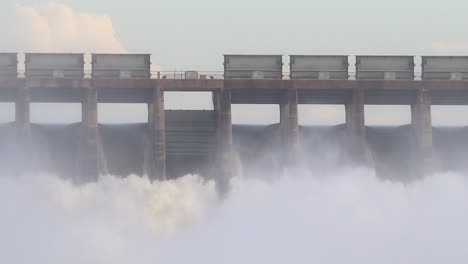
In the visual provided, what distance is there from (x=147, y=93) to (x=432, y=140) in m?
23.9

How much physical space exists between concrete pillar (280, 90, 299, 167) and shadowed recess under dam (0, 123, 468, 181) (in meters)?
0.93

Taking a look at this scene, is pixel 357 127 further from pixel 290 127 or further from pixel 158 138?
pixel 158 138

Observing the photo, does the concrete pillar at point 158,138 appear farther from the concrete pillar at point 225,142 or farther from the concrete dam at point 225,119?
the concrete pillar at point 225,142

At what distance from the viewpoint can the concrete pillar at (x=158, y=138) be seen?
220 ft

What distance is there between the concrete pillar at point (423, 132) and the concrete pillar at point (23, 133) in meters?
30.8

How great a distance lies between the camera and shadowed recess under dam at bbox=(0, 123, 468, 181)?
68625 millimetres

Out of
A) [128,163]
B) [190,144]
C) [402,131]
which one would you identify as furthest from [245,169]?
[402,131]

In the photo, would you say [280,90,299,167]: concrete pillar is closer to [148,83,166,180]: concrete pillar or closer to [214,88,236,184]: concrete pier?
[214,88,236,184]: concrete pier

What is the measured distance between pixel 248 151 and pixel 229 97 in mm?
5207

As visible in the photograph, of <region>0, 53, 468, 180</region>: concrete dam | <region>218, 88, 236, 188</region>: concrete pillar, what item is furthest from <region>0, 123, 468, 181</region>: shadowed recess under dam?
<region>218, 88, 236, 188</region>: concrete pillar

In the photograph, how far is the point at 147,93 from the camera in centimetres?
6944

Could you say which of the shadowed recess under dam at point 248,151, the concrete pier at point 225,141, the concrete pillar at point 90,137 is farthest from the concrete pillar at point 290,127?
the concrete pillar at point 90,137

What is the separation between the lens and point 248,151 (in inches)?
2788

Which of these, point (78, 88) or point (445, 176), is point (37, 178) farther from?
point (445, 176)
